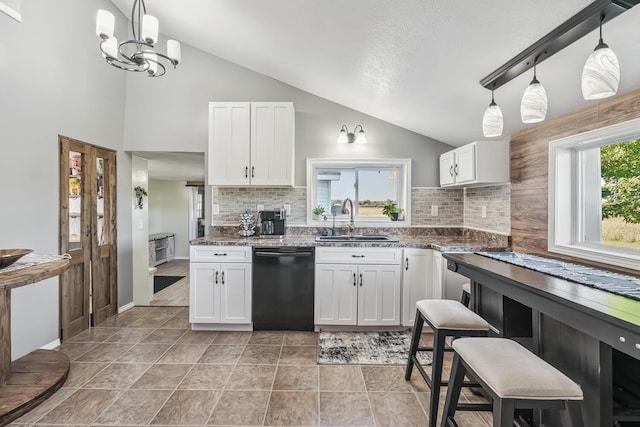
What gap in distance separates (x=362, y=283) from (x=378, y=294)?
0.20 metres

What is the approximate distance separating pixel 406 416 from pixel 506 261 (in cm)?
121

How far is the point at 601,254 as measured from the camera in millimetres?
1954

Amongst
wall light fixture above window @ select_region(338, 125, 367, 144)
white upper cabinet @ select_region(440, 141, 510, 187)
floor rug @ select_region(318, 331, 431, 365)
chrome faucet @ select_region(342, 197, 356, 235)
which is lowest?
floor rug @ select_region(318, 331, 431, 365)

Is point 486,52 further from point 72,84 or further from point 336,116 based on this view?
A: point 72,84

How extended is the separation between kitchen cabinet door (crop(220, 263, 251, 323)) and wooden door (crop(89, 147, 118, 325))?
145cm

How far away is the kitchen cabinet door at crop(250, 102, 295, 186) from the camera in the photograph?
10.8 feet

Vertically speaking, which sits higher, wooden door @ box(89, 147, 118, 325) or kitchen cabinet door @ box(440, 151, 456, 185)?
kitchen cabinet door @ box(440, 151, 456, 185)

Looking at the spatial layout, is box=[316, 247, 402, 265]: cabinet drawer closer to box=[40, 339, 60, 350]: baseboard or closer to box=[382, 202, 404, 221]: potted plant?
box=[382, 202, 404, 221]: potted plant

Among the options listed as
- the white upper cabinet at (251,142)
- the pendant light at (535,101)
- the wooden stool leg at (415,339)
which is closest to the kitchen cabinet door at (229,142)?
the white upper cabinet at (251,142)

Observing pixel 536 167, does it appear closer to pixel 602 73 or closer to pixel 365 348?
pixel 602 73

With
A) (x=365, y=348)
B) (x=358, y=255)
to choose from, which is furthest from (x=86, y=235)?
(x=365, y=348)

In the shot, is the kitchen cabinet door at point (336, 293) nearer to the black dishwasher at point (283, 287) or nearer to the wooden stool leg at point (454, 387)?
the black dishwasher at point (283, 287)

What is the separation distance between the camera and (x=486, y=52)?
185cm

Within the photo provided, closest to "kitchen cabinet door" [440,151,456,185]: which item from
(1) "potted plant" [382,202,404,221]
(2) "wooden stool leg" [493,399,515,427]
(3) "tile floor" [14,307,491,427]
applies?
(1) "potted plant" [382,202,404,221]
